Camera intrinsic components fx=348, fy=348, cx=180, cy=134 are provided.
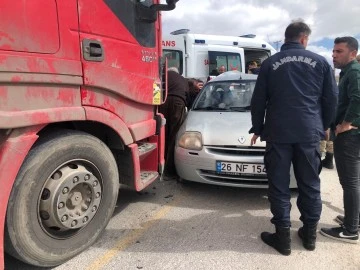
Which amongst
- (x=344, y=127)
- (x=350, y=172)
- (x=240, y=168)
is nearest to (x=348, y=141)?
(x=344, y=127)

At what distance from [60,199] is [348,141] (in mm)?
2438

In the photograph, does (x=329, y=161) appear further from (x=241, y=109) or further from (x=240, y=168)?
(x=240, y=168)

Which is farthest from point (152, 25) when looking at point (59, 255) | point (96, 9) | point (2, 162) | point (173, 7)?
point (59, 255)

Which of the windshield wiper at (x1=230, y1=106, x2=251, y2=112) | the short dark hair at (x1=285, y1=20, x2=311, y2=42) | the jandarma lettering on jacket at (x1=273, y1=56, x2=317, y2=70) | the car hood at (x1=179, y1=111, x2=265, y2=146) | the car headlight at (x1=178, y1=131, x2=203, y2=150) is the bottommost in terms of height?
the car headlight at (x1=178, y1=131, x2=203, y2=150)

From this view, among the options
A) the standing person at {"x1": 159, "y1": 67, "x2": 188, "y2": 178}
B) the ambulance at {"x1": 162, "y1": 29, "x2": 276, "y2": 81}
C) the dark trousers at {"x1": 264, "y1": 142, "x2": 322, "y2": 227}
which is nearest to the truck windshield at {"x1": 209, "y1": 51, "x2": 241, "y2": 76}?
the ambulance at {"x1": 162, "y1": 29, "x2": 276, "y2": 81}

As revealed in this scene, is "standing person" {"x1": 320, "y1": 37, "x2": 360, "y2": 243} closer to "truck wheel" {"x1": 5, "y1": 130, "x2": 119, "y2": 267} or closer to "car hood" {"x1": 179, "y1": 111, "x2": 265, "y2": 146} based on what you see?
"car hood" {"x1": 179, "y1": 111, "x2": 265, "y2": 146}

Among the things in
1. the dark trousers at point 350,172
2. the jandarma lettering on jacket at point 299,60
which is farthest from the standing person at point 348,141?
the jandarma lettering on jacket at point 299,60

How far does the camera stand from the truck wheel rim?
8.09 feet

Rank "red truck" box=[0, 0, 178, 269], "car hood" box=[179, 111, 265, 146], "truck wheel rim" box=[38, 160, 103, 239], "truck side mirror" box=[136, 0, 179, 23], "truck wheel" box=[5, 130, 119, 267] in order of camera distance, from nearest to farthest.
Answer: "red truck" box=[0, 0, 178, 269], "truck wheel" box=[5, 130, 119, 267], "truck wheel rim" box=[38, 160, 103, 239], "truck side mirror" box=[136, 0, 179, 23], "car hood" box=[179, 111, 265, 146]

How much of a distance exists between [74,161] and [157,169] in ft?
4.28

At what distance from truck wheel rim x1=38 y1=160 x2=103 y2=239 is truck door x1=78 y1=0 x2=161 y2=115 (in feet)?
1.74

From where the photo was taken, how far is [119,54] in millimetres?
2896

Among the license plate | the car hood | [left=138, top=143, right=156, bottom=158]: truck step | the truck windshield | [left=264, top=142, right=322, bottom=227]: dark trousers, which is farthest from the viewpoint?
the truck windshield

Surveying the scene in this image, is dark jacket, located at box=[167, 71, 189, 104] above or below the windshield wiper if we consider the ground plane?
above
